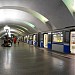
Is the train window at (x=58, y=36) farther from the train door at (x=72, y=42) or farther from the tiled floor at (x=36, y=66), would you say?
the tiled floor at (x=36, y=66)

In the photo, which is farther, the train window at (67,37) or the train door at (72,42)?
the train window at (67,37)

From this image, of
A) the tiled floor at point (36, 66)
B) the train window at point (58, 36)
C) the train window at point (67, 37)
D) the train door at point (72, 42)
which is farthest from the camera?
the train window at point (58, 36)

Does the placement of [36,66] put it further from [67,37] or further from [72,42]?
[67,37]

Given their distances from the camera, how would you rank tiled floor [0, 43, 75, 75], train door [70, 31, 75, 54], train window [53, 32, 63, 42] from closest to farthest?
tiled floor [0, 43, 75, 75], train door [70, 31, 75, 54], train window [53, 32, 63, 42]

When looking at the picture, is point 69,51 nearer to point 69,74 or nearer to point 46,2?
point 46,2

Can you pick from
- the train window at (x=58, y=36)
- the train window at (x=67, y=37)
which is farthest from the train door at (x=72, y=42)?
the train window at (x=58, y=36)

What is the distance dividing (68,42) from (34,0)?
6268 mm

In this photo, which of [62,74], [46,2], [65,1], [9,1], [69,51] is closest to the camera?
[62,74]

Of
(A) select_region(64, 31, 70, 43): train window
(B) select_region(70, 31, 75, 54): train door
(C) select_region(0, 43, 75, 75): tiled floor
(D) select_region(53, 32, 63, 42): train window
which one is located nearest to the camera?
(C) select_region(0, 43, 75, 75): tiled floor

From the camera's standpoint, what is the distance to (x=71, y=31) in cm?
2320

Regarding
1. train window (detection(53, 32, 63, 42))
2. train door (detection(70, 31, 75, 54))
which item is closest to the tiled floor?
train door (detection(70, 31, 75, 54))

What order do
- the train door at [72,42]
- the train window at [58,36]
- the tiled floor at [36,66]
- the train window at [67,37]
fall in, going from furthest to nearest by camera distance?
the train window at [58,36]
the train window at [67,37]
the train door at [72,42]
the tiled floor at [36,66]

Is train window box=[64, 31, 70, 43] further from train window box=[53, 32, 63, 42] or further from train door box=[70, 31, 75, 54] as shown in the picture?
train window box=[53, 32, 63, 42]

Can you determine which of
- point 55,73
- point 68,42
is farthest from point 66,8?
point 55,73
